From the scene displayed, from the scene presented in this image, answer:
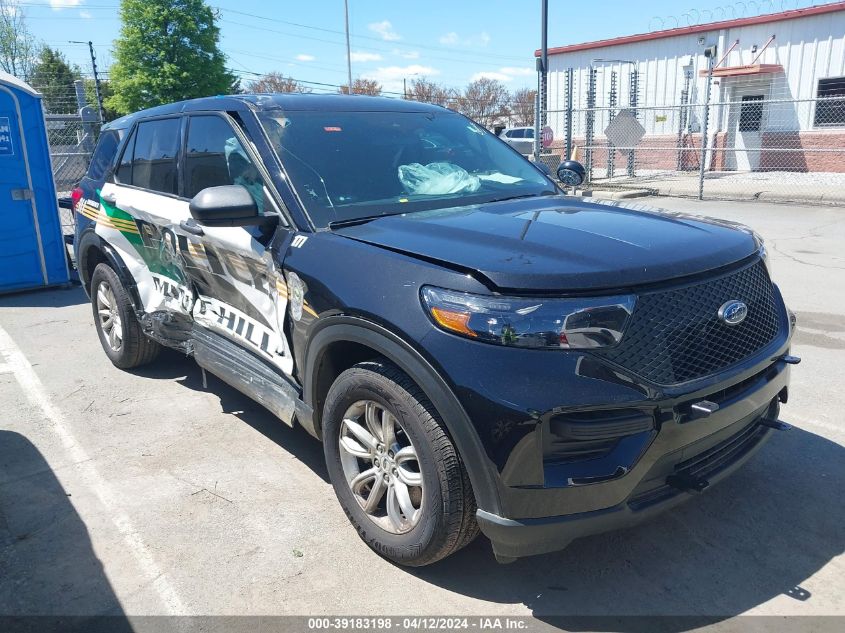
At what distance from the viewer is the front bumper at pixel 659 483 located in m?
2.32

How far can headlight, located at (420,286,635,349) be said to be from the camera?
230cm

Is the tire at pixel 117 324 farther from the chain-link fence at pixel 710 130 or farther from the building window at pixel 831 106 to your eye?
the building window at pixel 831 106

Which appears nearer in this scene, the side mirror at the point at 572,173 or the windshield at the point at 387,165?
the windshield at the point at 387,165

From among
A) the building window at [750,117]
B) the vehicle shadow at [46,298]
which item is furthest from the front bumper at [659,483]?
the building window at [750,117]

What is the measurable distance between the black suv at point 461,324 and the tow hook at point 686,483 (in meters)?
0.01

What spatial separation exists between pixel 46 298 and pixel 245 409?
4931 mm

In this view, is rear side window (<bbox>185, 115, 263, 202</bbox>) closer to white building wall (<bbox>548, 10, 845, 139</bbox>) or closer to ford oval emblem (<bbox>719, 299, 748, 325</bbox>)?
ford oval emblem (<bbox>719, 299, 748, 325</bbox>)

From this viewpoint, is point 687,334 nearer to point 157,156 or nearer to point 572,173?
point 572,173

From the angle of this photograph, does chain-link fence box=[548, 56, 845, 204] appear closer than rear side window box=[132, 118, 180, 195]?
No

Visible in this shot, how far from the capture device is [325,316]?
114 inches

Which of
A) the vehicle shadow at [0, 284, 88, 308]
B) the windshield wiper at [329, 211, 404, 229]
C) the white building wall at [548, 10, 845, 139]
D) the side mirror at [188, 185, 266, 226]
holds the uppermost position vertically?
the white building wall at [548, 10, 845, 139]

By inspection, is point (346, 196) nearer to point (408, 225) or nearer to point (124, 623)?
point (408, 225)

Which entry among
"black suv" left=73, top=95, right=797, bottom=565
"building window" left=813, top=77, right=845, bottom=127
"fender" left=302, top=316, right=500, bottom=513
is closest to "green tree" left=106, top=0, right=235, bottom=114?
"building window" left=813, top=77, right=845, bottom=127

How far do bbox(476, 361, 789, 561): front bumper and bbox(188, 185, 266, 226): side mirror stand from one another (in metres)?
1.70
